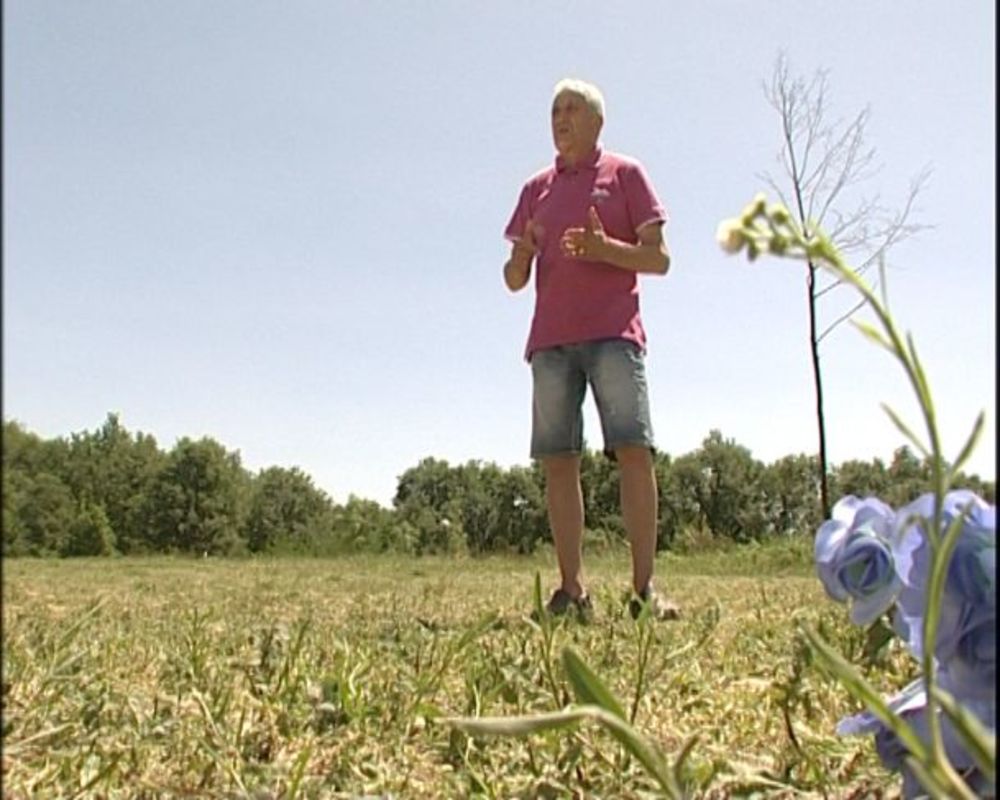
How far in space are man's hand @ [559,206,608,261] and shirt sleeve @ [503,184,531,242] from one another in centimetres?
49

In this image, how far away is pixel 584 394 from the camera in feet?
9.76

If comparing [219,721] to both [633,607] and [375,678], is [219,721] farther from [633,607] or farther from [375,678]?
[633,607]

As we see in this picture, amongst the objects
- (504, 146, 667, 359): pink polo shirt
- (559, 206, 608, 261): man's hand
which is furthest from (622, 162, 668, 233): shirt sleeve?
(559, 206, 608, 261): man's hand

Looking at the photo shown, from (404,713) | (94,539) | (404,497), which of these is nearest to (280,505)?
Answer: (404,497)

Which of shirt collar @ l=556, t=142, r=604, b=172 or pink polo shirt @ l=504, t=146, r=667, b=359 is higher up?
shirt collar @ l=556, t=142, r=604, b=172

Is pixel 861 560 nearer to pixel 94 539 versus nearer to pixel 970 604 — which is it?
pixel 970 604

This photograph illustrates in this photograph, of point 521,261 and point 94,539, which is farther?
point 94,539

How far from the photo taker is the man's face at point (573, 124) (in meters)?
2.94

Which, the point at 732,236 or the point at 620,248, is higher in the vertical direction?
the point at 620,248

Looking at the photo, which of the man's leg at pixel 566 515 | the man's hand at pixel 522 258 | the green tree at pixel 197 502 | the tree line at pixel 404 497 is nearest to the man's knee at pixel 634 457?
the man's leg at pixel 566 515

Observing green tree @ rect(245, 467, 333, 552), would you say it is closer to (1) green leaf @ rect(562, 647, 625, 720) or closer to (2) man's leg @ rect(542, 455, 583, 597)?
(2) man's leg @ rect(542, 455, 583, 597)

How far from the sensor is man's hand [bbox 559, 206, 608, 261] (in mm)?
Answer: 2590

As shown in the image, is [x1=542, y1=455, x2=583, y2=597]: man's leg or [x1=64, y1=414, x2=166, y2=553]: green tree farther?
[x1=64, y1=414, x2=166, y2=553]: green tree

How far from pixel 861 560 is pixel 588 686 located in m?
0.14
